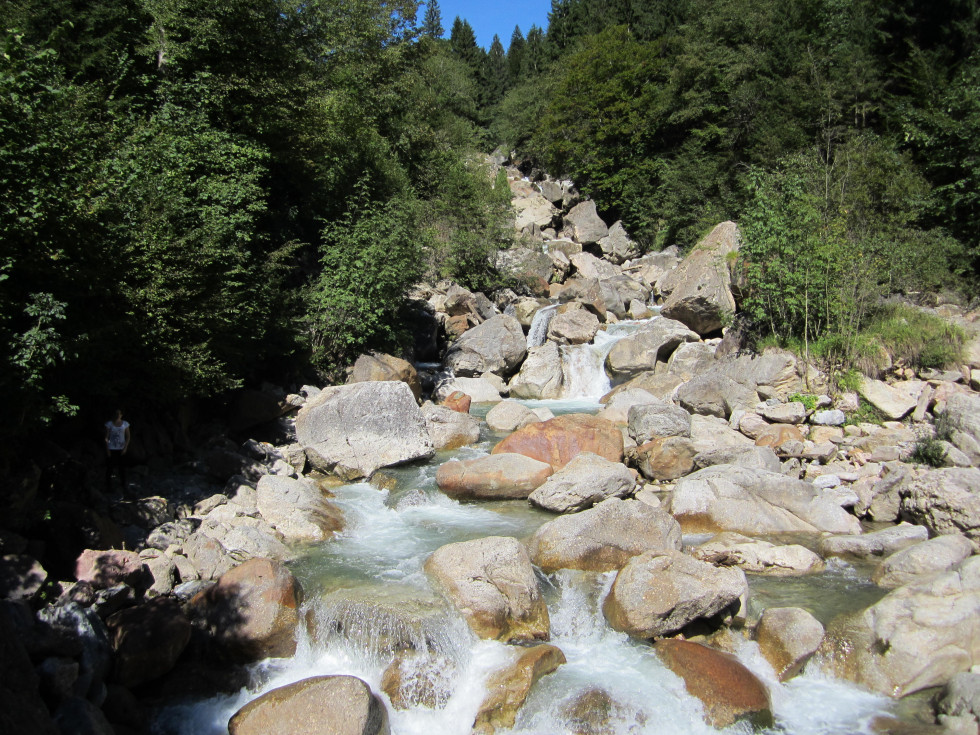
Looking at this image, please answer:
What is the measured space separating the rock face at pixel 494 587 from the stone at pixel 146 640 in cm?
300

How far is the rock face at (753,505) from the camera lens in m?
10.6

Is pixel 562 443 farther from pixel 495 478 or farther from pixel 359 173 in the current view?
pixel 359 173

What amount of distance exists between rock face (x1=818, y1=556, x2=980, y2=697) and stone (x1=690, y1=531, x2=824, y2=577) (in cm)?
135

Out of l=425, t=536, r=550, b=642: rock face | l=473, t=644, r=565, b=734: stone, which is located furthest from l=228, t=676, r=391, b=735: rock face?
l=425, t=536, r=550, b=642: rock face

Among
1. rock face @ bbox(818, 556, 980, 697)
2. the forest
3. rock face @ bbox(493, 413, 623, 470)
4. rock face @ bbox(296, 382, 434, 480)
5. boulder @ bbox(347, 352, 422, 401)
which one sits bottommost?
rock face @ bbox(818, 556, 980, 697)

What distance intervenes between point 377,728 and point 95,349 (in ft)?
20.6

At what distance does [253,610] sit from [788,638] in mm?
6135

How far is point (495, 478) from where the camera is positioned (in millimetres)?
11883

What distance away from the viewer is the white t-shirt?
9.89 meters

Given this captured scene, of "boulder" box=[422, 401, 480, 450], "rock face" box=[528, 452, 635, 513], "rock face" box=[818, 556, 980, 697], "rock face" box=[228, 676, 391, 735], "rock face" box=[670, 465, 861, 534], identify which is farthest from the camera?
"boulder" box=[422, 401, 480, 450]

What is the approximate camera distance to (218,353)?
12664mm

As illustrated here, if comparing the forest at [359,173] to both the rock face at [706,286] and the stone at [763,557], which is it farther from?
the stone at [763,557]

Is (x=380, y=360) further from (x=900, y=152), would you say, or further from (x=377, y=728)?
(x=900, y=152)

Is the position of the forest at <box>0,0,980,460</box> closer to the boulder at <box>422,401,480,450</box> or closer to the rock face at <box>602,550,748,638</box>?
the boulder at <box>422,401,480,450</box>
